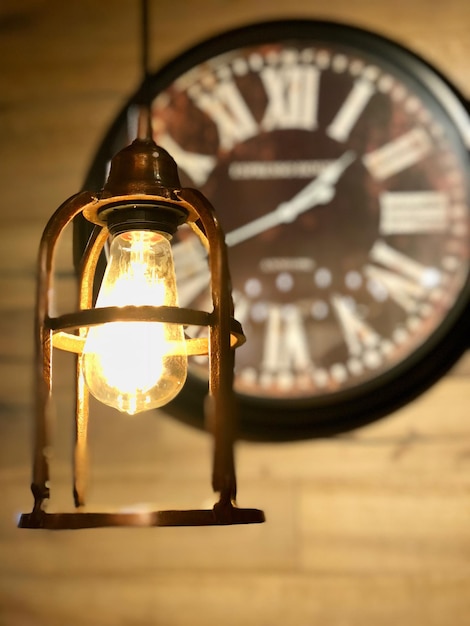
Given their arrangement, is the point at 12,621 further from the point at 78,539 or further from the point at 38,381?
the point at 38,381

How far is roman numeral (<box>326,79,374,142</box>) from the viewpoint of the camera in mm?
1550

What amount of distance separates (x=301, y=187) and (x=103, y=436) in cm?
62

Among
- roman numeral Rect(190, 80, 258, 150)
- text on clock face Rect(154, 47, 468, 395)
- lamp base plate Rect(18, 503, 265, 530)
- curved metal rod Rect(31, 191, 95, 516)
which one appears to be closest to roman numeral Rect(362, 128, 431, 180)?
text on clock face Rect(154, 47, 468, 395)

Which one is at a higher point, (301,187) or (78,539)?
(301,187)

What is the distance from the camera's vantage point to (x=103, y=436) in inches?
61.1

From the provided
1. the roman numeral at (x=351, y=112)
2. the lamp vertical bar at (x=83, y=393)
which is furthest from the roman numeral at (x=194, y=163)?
the lamp vertical bar at (x=83, y=393)

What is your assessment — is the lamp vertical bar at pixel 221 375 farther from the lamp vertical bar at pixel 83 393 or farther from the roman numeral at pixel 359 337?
the roman numeral at pixel 359 337

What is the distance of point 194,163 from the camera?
158 centimetres

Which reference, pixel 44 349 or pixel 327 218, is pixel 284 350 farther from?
pixel 44 349

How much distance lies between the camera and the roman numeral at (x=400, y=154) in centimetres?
152

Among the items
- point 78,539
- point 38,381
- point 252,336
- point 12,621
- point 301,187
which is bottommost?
point 12,621

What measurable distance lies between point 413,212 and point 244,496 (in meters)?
0.63

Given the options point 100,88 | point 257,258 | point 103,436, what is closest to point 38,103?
point 100,88

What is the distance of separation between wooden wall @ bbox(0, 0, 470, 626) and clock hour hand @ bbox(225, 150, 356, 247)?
293 millimetres
